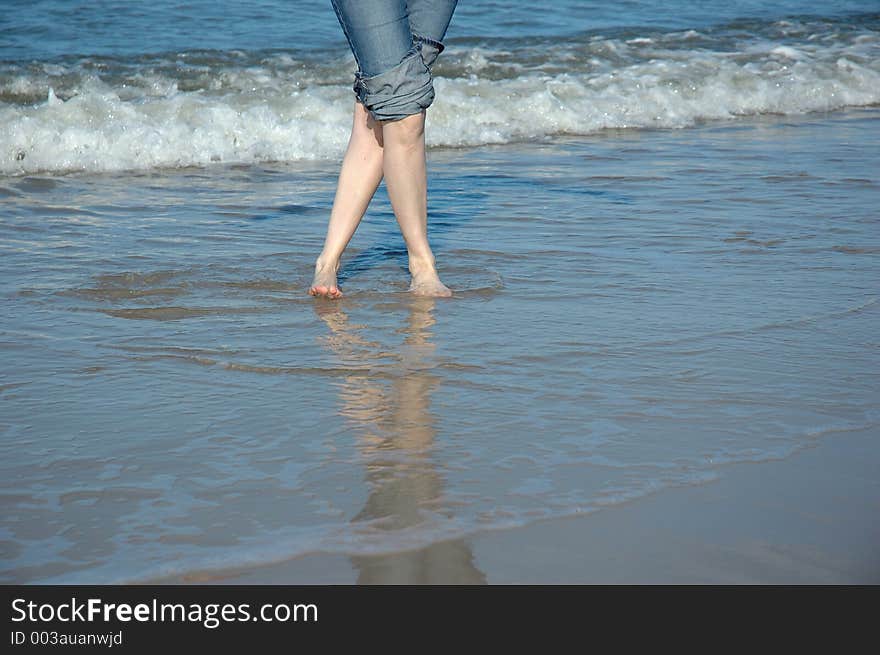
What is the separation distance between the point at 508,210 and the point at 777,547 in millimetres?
3048

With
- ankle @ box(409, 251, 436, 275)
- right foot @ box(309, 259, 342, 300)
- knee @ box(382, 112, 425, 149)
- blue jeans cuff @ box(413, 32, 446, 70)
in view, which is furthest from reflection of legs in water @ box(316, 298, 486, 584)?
blue jeans cuff @ box(413, 32, 446, 70)

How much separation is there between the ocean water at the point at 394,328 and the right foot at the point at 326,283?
4cm

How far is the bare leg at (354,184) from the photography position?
3578mm

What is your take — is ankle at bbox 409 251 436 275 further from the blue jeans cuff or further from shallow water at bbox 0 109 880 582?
the blue jeans cuff

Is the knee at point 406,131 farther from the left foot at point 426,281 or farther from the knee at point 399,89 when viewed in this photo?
the left foot at point 426,281

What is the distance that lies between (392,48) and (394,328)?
74 cm

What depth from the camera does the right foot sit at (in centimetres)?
350

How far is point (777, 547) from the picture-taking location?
1.95 m

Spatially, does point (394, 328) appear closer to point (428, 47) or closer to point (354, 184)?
point (354, 184)

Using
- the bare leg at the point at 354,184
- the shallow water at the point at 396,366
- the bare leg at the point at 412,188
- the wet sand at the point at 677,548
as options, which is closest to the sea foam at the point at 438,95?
the shallow water at the point at 396,366

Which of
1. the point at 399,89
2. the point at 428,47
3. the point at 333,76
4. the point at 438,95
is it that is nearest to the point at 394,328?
the point at 399,89

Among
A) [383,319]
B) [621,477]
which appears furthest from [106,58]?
[621,477]

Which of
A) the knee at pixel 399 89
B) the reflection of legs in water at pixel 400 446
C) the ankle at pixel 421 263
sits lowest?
the reflection of legs in water at pixel 400 446

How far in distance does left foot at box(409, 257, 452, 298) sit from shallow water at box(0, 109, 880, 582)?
0.07m
